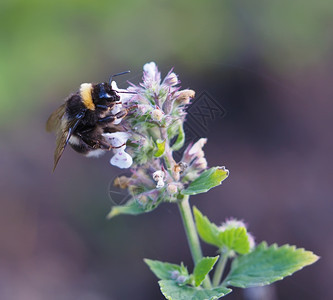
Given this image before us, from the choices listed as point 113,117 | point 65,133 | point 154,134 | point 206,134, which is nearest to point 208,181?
point 154,134

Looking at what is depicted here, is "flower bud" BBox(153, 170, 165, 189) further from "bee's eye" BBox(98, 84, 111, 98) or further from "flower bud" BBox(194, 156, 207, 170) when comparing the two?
"bee's eye" BBox(98, 84, 111, 98)

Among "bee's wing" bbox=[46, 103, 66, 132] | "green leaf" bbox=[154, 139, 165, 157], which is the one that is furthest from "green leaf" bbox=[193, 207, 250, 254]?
"bee's wing" bbox=[46, 103, 66, 132]

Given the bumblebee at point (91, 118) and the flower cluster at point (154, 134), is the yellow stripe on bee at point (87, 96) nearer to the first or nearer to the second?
the bumblebee at point (91, 118)

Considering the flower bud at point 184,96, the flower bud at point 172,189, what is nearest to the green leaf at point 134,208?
the flower bud at point 172,189


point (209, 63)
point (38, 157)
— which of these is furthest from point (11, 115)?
point (209, 63)

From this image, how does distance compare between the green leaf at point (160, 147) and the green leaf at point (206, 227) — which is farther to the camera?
the green leaf at point (206, 227)

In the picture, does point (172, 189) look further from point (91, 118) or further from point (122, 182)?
point (91, 118)

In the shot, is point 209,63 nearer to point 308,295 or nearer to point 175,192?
point 308,295
